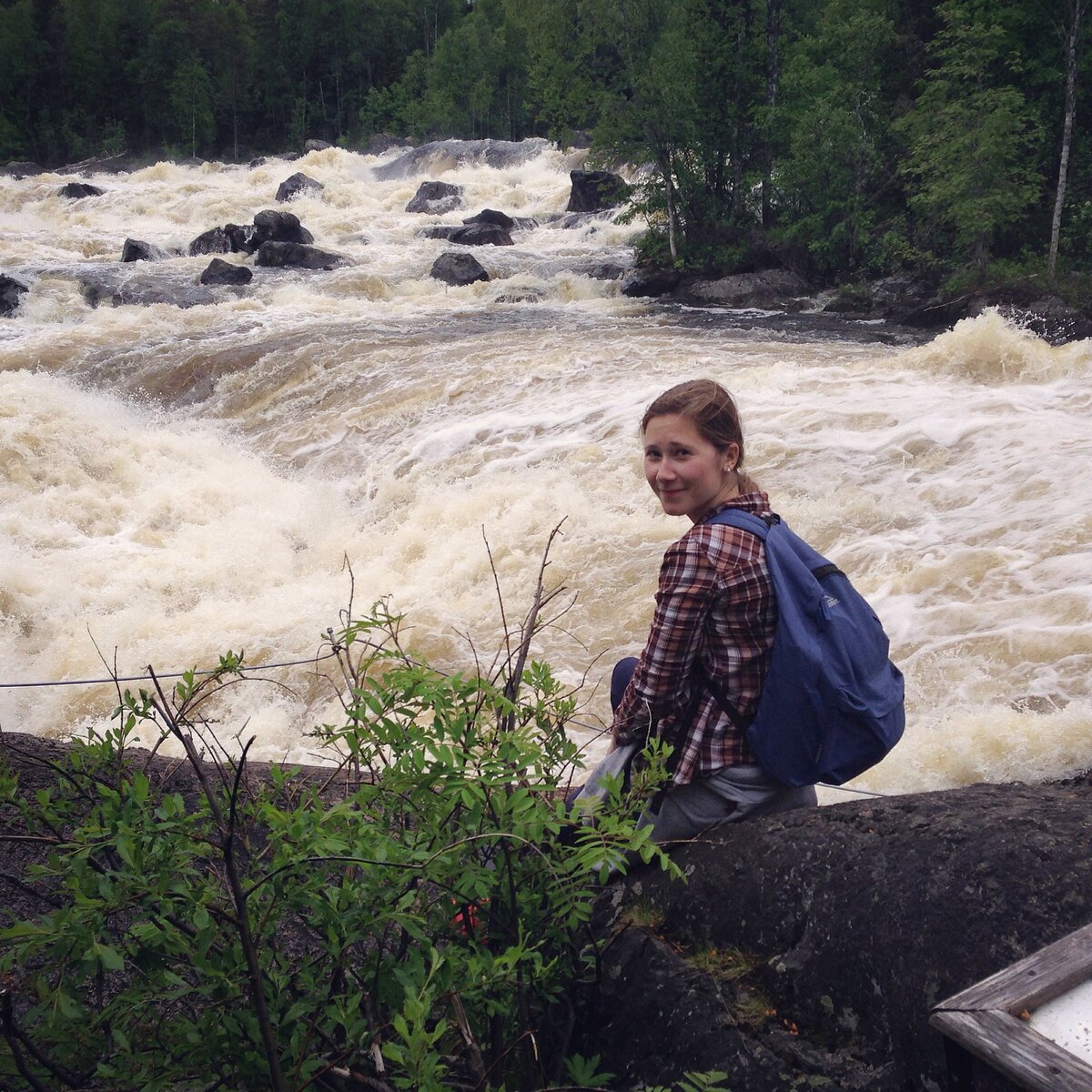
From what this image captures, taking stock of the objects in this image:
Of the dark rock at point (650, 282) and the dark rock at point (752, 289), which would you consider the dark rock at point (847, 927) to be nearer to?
the dark rock at point (752, 289)

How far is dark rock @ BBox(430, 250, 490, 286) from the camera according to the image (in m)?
18.4

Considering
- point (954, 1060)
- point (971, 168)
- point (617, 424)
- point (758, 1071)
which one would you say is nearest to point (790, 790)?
point (758, 1071)

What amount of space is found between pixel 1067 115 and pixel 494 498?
13.0 metres

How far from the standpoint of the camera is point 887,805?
212 cm

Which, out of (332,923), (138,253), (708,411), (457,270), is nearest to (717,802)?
(708,411)

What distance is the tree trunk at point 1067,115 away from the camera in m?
14.8

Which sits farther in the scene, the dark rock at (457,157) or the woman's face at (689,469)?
the dark rock at (457,157)

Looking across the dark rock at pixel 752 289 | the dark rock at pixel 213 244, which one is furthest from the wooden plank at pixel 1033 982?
the dark rock at pixel 213 244

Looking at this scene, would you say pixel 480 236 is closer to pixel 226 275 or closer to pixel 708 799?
pixel 226 275

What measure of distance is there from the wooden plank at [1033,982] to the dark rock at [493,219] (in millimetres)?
24078

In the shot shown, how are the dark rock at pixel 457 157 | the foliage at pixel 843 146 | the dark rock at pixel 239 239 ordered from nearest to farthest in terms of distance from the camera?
the foliage at pixel 843 146, the dark rock at pixel 239 239, the dark rock at pixel 457 157

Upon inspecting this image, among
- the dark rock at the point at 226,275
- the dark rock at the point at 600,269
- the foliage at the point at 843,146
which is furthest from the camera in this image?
the dark rock at the point at 600,269

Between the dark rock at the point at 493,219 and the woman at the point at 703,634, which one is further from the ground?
the dark rock at the point at 493,219

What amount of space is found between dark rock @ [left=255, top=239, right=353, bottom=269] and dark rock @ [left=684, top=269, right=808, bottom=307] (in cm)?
729
